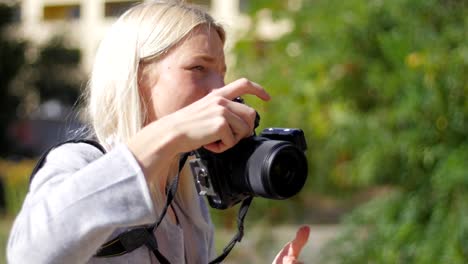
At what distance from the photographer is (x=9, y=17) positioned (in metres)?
20.0

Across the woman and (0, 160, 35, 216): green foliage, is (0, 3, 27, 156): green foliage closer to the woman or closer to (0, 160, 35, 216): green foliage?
(0, 160, 35, 216): green foliage

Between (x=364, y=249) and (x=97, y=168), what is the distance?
10.2ft

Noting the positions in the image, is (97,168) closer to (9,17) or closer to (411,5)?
(411,5)

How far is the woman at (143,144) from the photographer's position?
47.4 inches

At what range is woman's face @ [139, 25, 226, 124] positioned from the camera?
5.08 ft

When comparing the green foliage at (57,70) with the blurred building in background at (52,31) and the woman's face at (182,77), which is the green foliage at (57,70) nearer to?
the blurred building in background at (52,31)

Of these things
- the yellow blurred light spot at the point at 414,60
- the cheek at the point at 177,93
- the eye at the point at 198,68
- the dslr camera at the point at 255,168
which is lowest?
the yellow blurred light spot at the point at 414,60

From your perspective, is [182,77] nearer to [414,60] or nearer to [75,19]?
[414,60]

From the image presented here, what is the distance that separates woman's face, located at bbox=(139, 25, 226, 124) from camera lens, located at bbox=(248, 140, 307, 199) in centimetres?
21

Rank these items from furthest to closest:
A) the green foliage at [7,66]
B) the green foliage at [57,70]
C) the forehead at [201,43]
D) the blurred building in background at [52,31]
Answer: the green foliage at [57,70] < the blurred building in background at [52,31] < the green foliage at [7,66] < the forehead at [201,43]

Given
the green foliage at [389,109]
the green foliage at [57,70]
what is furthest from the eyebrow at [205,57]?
the green foliage at [57,70]

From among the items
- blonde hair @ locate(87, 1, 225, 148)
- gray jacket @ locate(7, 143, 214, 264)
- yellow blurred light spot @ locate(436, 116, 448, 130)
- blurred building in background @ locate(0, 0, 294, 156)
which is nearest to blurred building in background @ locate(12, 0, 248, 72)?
blurred building in background @ locate(0, 0, 294, 156)

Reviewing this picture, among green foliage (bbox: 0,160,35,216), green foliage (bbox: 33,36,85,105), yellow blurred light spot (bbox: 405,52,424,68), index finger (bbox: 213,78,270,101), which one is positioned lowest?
green foliage (bbox: 33,36,85,105)

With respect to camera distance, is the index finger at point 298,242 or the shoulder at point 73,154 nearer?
the shoulder at point 73,154
